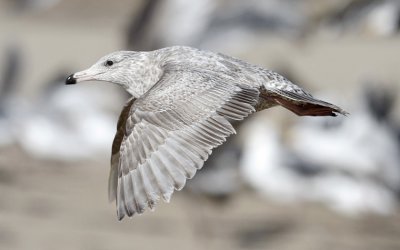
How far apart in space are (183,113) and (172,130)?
2.8 inches

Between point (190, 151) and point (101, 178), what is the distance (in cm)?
434

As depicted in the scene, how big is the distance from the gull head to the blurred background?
1863 millimetres

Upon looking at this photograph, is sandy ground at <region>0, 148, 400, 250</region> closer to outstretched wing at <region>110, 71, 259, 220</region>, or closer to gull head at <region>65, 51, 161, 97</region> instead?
gull head at <region>65, 51, 161, 97</region>

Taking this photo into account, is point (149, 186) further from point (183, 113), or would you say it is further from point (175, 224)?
point (175, 224)

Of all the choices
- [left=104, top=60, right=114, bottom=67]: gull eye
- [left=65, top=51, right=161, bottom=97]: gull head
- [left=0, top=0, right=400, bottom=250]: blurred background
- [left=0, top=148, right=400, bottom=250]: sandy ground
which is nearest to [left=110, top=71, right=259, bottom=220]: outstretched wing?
[left=65, top=51, right=161, bottom=97]: gull head

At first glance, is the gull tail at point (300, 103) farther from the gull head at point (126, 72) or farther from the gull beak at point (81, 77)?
the gull beak at point (81, 77)

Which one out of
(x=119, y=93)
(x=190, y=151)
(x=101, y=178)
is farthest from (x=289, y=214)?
(x=190, y=151)

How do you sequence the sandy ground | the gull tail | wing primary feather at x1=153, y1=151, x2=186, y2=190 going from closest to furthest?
wing primary feather at x1=153, y1=151, x2=186, y2=190 → the gull tail → the sandy ground

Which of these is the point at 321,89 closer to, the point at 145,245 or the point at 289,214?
the point at 289,214

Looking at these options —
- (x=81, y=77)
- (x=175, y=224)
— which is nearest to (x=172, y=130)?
(x=81, y=77)

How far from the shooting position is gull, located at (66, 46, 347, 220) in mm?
3814

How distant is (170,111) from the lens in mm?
3965

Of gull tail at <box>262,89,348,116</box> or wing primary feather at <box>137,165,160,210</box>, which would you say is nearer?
wing primary feather at <box>137,165,160,210</box>

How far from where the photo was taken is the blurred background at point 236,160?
6844mm
